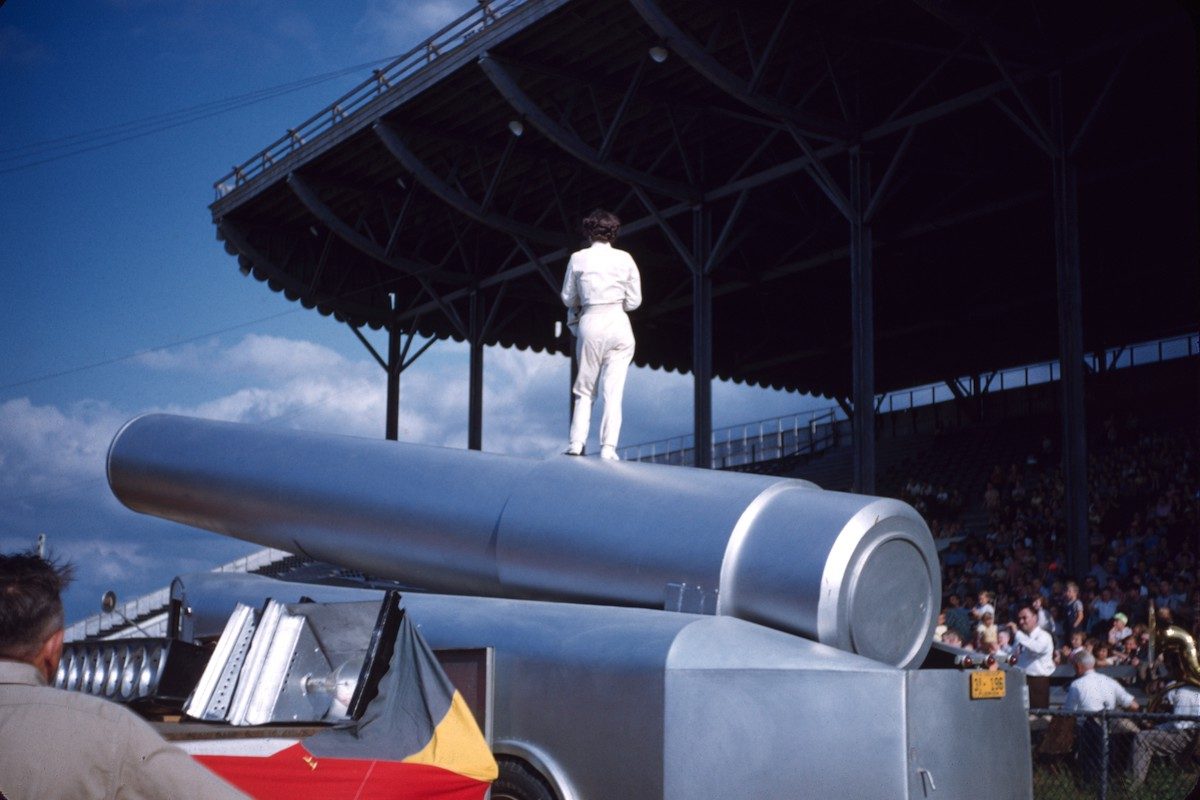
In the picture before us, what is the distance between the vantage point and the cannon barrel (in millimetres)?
5895

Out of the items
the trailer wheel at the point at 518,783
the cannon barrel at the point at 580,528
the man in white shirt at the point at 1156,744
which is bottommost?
the man in white shirt at the point at 1156,744

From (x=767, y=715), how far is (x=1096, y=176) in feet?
72.9

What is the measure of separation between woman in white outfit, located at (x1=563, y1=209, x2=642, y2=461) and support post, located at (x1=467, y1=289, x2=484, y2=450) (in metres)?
27.5

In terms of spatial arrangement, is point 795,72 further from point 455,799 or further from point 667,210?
point 455,799

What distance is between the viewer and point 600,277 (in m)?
8.11

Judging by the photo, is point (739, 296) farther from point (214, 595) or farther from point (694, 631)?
point (694, 631)

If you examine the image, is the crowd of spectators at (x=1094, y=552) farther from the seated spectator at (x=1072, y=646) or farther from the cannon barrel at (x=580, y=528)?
the cannon barrel at (x=580, y=528)

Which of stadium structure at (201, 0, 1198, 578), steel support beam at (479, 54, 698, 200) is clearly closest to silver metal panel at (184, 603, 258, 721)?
stadium structure at (201, 0, 1198, 578)

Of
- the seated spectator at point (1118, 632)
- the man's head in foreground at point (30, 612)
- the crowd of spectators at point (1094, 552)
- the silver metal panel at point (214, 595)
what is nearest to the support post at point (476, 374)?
the crowd of spectators at point (1094, 552)

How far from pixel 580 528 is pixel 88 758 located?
4.68 meters

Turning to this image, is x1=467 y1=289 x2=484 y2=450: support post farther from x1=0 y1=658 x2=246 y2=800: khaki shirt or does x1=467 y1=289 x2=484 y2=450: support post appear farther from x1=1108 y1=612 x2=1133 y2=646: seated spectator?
x1=0 y1=658 x2=246 y2=800: khaki shirt

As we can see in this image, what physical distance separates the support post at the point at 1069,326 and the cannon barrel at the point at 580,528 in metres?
14.3

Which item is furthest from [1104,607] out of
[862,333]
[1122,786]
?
[862,333]

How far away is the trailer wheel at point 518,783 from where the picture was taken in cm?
577
